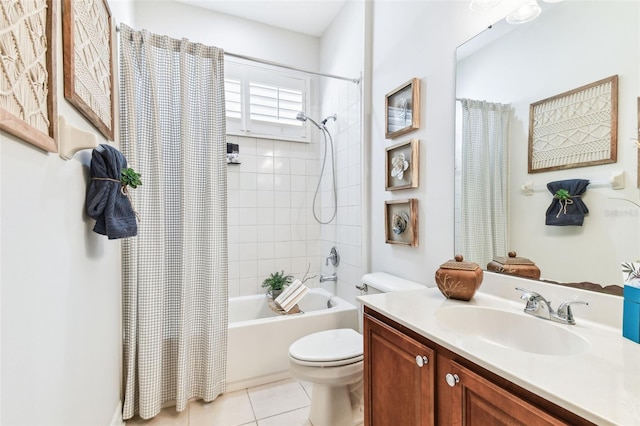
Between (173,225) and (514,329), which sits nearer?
(514,329)

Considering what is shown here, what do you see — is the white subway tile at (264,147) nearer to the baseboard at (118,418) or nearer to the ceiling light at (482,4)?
the ceiling light at (482,4)

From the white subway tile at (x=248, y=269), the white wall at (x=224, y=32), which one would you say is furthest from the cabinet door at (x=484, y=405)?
the white wall at (x=224, y=32)

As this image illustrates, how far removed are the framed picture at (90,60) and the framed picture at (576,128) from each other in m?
1.65

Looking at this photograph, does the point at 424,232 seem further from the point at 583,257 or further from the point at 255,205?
the point at 255,205

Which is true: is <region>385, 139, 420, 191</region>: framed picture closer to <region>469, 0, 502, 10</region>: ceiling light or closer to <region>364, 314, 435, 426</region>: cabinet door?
<region>469, 0, 502, 10</region>: ceiling light

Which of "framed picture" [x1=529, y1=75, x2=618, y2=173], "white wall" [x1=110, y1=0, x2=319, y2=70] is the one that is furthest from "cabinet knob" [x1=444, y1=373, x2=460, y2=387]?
"white wall" [x1=110, y1=0, x2=319, y2=70]

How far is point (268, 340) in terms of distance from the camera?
2.01 metres

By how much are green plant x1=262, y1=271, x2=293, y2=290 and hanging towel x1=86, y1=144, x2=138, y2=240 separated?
163 centimetres

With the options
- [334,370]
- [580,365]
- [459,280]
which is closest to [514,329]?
[459,280]

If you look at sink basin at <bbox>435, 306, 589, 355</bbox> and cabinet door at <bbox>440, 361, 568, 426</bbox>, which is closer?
cabinet door at <bbox>440, 361, 568, 426</bbox>

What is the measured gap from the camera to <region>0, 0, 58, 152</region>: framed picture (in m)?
0.58

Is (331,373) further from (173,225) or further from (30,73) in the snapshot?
(30,73)

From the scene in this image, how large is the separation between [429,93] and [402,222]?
2.52 feet

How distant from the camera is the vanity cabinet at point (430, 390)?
64 cm
